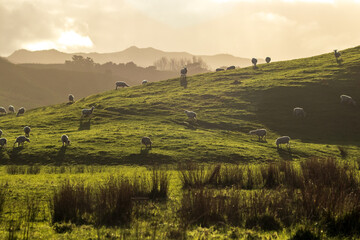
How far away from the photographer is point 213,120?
43.6 meters

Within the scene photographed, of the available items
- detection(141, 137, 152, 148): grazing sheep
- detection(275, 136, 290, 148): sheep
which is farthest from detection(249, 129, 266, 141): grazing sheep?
detection(141, 137, 152, 148): grazing sheep

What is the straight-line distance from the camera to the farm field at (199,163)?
1112 centimetres

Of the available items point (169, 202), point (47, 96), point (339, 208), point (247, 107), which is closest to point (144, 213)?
point (169, 202)

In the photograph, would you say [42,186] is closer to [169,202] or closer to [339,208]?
[169,202]

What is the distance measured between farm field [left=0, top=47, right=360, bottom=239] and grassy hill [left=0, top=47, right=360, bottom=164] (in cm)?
18

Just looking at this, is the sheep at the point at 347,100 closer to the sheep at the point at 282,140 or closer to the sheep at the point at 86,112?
the sheep at the point at 282,140

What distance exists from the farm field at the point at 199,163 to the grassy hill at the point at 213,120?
18 centimetres

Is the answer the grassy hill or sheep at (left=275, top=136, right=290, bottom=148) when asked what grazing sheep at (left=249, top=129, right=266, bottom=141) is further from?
sheep at (left=275, top=136, right=290, bottom=148)

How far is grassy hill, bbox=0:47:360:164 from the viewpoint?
30.2 meters

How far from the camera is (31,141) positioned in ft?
111

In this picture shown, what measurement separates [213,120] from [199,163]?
1672 cm

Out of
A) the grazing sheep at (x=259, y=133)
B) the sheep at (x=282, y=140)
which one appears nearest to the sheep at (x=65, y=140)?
the grazing sheep at (x=259, y=133)

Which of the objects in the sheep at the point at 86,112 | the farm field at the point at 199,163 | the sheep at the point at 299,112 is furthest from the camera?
the sheep at the point at 86,112

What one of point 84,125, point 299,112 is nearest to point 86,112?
point 84,125
